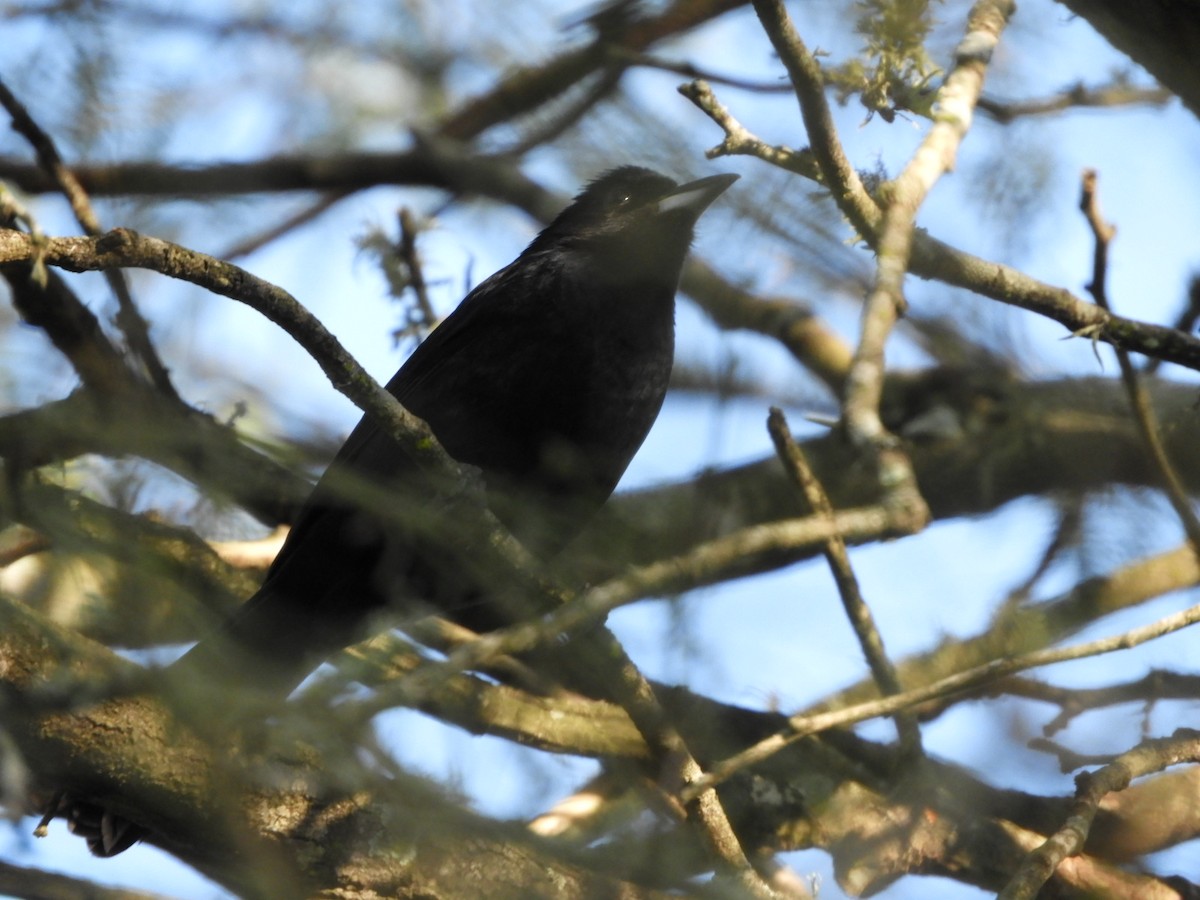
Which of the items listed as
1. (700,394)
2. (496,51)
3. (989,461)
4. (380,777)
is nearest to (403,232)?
(700,394)

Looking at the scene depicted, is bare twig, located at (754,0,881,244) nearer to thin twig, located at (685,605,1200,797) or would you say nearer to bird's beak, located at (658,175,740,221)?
bird's beak, located at (658,175,740,221)

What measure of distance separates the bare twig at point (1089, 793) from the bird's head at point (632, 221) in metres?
2.08

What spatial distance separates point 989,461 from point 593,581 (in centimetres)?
190

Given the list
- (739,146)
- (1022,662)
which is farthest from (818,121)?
(1022,662)

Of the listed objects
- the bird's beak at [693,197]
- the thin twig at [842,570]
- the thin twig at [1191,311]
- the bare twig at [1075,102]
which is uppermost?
the bare twig at [1075,102]

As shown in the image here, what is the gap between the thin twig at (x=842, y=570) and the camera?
3605mm

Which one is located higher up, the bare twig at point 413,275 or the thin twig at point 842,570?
the bare twig at point 413,275

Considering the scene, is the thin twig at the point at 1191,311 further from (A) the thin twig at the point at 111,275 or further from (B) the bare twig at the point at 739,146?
(A) the thin twig at the point at 111,275

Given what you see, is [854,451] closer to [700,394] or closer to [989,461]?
[700,394]

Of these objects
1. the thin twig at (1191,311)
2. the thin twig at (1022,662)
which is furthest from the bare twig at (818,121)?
the thin twig at (1191,311)

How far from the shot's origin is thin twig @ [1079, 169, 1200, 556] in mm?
3551

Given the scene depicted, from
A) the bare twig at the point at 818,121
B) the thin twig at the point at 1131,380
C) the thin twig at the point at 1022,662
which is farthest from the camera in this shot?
the thin twig at the point at 1131,380

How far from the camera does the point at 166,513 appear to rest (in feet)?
11.1

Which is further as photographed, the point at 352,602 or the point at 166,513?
the point at 352,602
